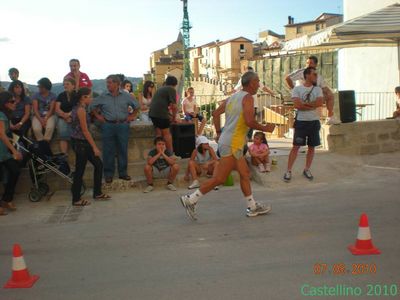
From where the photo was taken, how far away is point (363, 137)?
10.3m

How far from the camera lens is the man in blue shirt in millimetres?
8220

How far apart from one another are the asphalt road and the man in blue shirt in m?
0.65

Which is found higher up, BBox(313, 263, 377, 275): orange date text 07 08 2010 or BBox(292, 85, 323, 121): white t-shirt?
BBox(292, 85, 323, 121): white t-shirt

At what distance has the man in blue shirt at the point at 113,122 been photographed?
27.0ft

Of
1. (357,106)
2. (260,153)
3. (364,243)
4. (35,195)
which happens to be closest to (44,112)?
(35,195)

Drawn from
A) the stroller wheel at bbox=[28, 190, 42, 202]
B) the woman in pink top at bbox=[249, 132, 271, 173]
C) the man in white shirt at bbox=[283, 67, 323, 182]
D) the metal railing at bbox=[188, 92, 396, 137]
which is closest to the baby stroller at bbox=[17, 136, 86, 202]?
the stroller wheel at bbox=[28, 190, 42, 202]

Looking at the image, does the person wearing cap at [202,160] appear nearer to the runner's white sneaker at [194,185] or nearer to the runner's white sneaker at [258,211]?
the runner's white sneaker at [194,185]

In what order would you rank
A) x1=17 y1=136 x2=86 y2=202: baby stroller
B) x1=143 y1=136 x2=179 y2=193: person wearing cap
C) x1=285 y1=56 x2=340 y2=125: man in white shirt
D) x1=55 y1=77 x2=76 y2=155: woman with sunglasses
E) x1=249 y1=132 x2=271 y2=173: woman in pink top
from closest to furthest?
1. x1=17 y1=136 x2=86 y2=202: baby stroller
2. x1=55 y1=77 x2=76 y2=155: woman with sunglasses
3. x1=143 y1=136 x2=179 y2=193: person wearing cap
4. x1=249 y1=132 x2=271 y2=173: woman in pink top
5. x1=285 y1=56 x2=340 y2=125: man in white shirt

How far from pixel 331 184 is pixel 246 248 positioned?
12.1 feet

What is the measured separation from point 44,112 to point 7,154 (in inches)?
51.8

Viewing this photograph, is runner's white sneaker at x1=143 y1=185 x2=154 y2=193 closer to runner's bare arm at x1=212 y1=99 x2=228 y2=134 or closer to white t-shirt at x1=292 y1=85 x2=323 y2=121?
runner's bare arm at x1=212 y1=99 x2=228 y2=134

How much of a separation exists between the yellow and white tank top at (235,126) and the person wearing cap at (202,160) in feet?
7.38

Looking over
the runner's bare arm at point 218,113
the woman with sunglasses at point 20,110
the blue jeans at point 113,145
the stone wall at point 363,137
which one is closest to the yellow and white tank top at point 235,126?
the runner's bare arm at point 218,113

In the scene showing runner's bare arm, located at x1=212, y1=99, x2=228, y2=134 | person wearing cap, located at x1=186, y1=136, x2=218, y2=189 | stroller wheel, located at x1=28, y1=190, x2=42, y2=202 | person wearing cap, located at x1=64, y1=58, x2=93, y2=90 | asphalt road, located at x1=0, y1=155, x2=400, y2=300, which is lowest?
asphalt road, located at x1=0, y1=155, x2=400, y2=300
